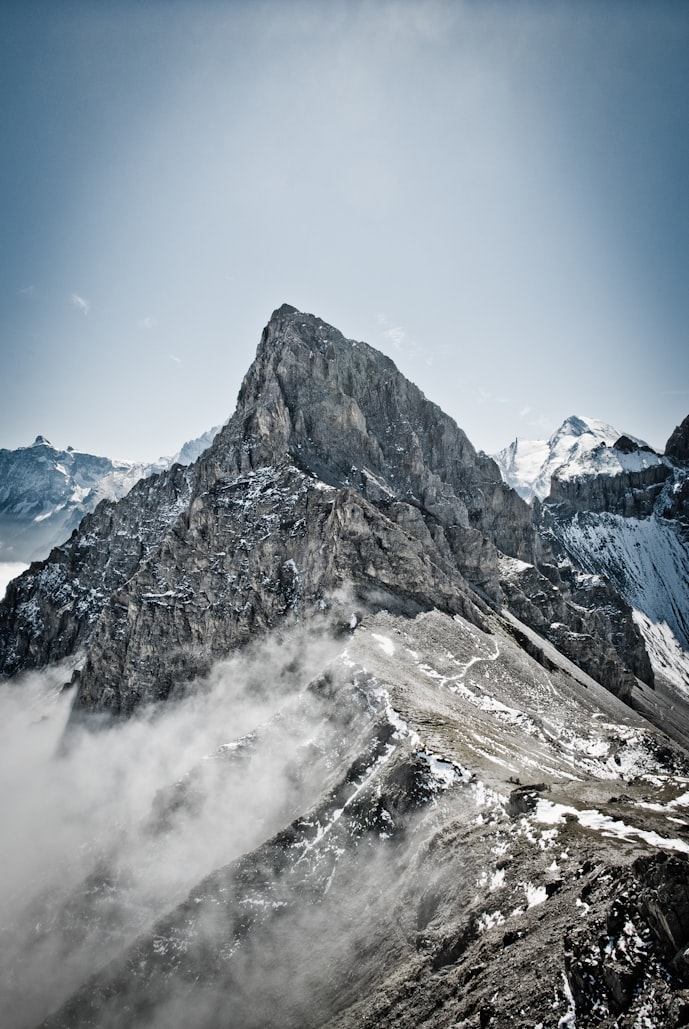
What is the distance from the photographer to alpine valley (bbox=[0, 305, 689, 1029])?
98.4ft

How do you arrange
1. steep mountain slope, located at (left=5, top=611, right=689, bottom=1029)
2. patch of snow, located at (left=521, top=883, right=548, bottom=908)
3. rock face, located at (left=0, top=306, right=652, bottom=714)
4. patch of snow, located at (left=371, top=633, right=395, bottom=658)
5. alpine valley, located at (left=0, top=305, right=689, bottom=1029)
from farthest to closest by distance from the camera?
rock face, located at (left=0, top=306, right=652, bottom=714) → patch of snow, located at (left=371, top=633, right=395, bottom=658) → alpine valley, located at (left=0, top=305, right=689, bottom=1029) → patch of snow, located at (left=521, top=883, right=548, bottom=908) → steep mountain slope, located at (left=5, top=611, right=689, bottom=1029)

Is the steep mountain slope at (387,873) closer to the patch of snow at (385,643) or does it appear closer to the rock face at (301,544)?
the patch of snow at (385,643)

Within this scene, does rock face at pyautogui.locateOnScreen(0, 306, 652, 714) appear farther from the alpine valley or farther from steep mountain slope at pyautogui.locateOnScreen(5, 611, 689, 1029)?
steep mountain slope at pyautogui.locateOnScreen(5, 611, 689, 1029)

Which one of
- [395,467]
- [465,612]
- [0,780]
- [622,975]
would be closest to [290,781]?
[622,975]

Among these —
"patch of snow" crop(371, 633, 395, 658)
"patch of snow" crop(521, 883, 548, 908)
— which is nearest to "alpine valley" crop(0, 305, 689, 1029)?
"patch of snow" crop(521, 883, 548, 908)

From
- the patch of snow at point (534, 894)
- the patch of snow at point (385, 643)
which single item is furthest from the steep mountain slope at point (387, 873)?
the patch of snow at point (385, 643)

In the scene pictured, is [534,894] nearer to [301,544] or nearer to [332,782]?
[332,782]

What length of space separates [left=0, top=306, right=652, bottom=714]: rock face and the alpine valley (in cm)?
84

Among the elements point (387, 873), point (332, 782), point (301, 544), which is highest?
point (301, 544)

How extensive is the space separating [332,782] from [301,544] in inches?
2385

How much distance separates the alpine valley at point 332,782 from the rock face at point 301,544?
84cm

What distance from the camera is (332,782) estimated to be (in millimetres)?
53719

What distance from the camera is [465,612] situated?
105 meters

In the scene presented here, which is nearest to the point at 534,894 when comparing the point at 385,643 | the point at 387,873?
the point at 387,873
